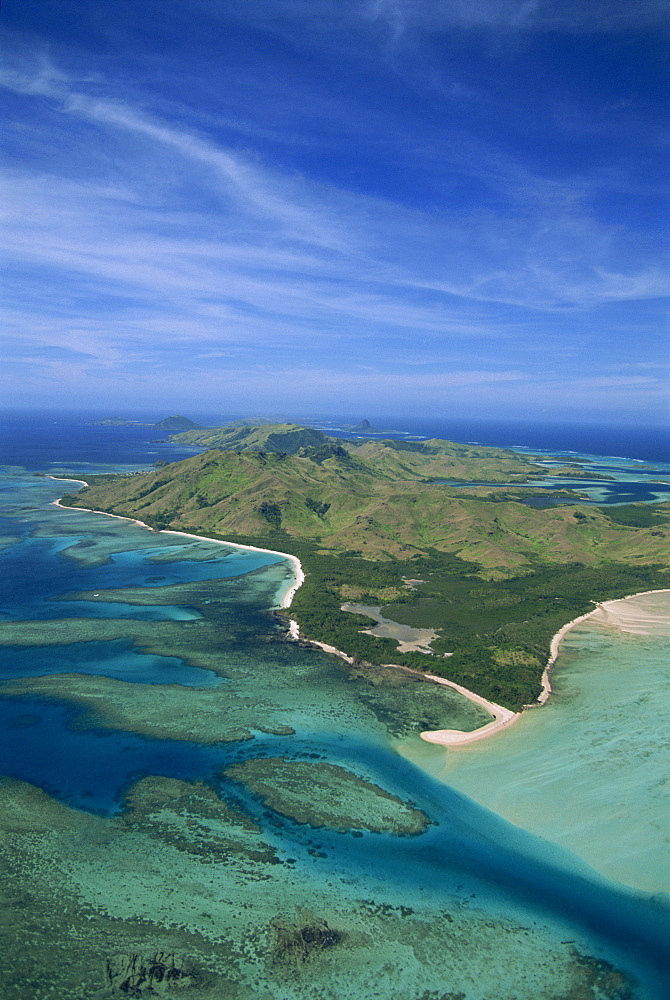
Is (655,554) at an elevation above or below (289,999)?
above

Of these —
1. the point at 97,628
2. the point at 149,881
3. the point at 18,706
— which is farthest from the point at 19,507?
the point at 149,881

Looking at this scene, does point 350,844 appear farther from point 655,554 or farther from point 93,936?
point 655,554

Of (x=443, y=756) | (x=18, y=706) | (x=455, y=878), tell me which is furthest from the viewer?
(x=18, y=706)

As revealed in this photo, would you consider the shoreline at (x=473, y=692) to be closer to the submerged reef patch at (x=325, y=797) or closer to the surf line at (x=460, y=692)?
the surf line at (x=460, y=692)

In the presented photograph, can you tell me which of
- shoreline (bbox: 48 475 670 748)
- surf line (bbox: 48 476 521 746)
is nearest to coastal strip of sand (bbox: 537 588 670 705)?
shoreline (bbox: 48 475 670 748)

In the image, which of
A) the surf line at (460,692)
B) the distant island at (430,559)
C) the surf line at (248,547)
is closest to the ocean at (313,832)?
the surf line at (460,692)

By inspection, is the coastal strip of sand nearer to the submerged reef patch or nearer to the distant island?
the distant island
